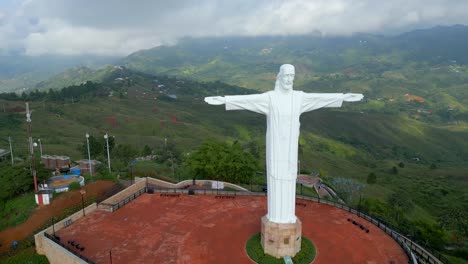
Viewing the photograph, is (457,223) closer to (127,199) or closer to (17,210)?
(127,199)

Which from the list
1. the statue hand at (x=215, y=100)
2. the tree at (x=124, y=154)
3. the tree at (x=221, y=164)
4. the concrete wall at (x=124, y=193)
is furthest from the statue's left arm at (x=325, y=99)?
the tree at (x=124, y=154)

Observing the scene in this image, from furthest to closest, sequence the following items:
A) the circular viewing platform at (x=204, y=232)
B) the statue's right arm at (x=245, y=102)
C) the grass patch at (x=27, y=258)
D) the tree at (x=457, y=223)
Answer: the tree at (x=457, y=223) < the grass patch at (x=27, y=258) < the circular viewing platform at (x=204, y=232) < the statue's right arm at (x=245, y=102)

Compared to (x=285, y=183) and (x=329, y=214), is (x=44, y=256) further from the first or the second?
(x=329, y=214)

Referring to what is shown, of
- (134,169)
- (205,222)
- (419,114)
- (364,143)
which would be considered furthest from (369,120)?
(205,222)

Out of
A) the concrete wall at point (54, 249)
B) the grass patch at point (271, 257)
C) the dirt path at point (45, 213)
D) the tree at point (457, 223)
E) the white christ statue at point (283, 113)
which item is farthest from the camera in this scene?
the tree at point (457, 223)

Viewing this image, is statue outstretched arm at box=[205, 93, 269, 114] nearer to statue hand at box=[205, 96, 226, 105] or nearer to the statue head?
statue hand at box=[205, 96, 226, 105]

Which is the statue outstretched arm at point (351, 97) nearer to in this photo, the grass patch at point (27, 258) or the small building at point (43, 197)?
the grass patch at point (27, 258)
